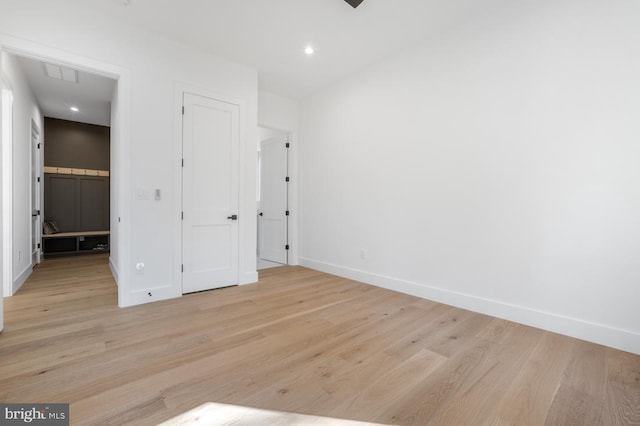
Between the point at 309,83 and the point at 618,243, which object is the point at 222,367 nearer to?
the point at 618,243

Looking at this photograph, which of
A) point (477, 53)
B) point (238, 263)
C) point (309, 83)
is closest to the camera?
point (477, 53)

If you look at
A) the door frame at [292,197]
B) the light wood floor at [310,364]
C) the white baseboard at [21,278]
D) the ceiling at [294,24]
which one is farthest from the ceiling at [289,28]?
the light wood floor at [310,364]

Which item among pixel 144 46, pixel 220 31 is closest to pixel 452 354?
pixel 220 31

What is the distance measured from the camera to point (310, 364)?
77.5 inches

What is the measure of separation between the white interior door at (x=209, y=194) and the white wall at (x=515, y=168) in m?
1.86

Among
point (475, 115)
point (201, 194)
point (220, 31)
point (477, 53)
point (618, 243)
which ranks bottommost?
point (618, 243)

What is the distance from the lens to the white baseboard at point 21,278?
11.4ft

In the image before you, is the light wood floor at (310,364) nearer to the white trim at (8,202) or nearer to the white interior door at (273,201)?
the white trim at (8,202)

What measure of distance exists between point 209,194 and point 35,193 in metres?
3.42

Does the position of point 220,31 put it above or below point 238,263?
above

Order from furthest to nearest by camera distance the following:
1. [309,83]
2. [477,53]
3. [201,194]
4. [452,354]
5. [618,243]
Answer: [309,83]
[201,194]
[477,53]
[618,243]
[452,354]

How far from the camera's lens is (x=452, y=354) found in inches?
83.7

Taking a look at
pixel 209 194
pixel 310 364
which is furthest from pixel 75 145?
pixel 310 364

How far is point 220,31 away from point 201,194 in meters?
1.91
